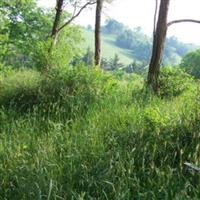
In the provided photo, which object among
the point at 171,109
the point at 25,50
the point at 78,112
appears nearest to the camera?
the point at 171,109

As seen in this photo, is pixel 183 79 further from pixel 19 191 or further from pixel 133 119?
pixel 19 191

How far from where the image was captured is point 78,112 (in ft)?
30.5

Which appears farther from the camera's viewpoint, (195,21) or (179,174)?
(195,21)

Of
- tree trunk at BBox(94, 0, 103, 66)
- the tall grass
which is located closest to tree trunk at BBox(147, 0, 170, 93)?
the tall grass

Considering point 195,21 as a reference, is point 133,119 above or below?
below

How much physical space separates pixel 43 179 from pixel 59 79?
244 inches

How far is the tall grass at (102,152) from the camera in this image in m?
5.48

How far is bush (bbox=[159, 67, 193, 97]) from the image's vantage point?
1202 cm

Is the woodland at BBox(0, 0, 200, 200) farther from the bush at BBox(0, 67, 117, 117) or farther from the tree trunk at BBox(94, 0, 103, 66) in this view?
the tree trunk at BBox(94, 0, 103, 66)

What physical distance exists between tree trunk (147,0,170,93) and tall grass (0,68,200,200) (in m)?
3.04

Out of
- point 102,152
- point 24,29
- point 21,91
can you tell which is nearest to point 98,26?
point 21,91

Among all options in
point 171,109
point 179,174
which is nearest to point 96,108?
point 171,109

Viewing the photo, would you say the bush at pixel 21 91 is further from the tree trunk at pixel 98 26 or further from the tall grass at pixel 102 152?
the tree trunk at pixel 98 26

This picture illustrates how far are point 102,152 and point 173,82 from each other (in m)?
6.28
